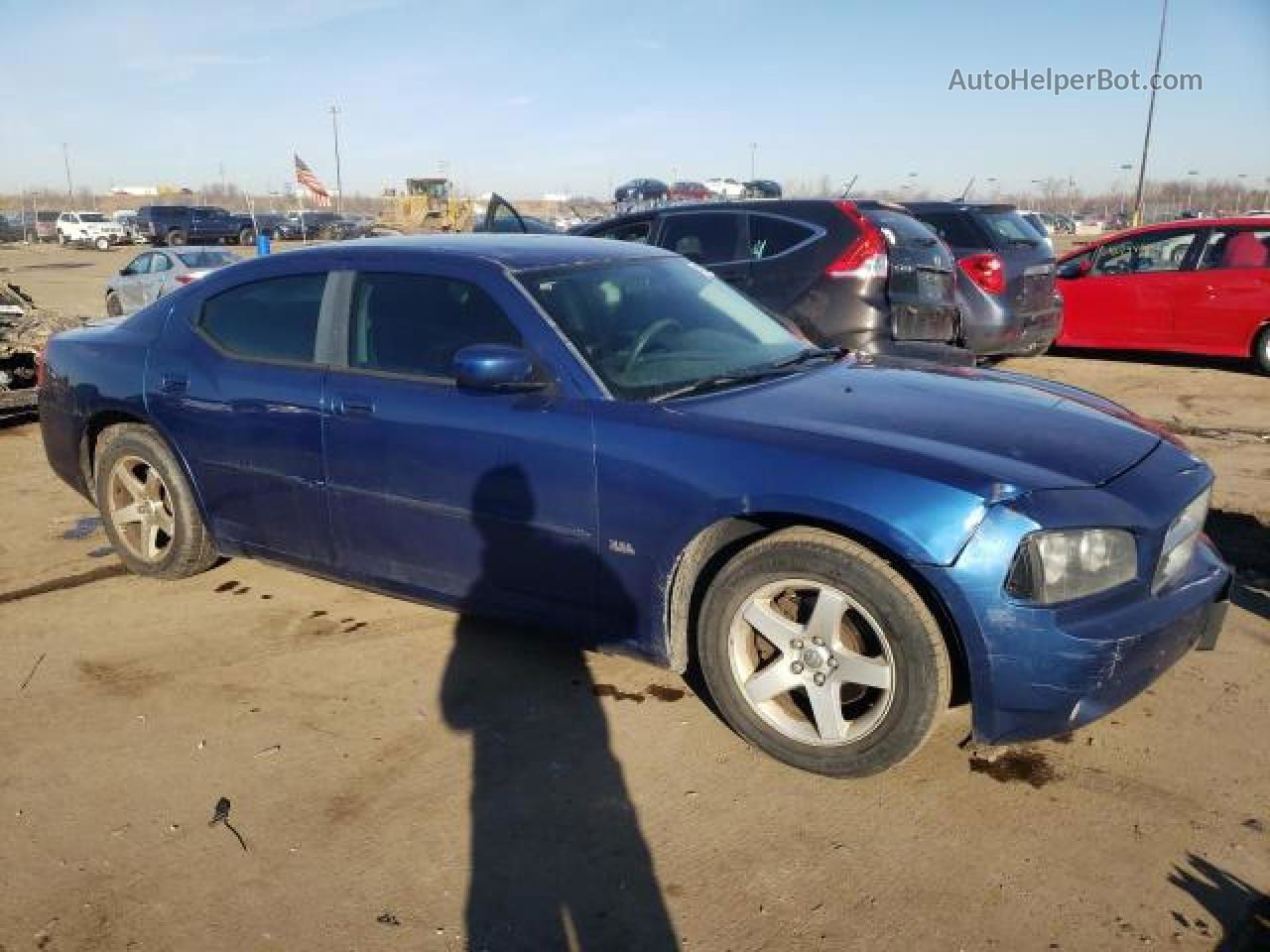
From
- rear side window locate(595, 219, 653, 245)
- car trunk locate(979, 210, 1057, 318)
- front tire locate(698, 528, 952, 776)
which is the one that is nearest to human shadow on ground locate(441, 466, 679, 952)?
front tire locate(698, 528, 952, 776)

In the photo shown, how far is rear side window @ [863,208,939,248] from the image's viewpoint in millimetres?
7219

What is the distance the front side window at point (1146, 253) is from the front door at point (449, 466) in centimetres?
879

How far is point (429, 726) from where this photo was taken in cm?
330

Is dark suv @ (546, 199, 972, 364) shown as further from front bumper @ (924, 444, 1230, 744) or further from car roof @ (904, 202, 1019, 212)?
front bumper @ (924, 444, 1230, 744)

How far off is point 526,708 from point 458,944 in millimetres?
1112

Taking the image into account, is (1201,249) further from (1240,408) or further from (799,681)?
(799,681)

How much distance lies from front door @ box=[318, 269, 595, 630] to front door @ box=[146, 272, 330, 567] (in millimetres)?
165

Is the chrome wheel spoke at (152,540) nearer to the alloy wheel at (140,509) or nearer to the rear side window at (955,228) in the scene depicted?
the alloy wheel at (140,509)

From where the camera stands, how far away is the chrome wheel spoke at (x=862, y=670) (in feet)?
9.22

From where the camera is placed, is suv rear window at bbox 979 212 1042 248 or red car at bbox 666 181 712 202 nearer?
suv rear window at bbox 979 212 1042 248

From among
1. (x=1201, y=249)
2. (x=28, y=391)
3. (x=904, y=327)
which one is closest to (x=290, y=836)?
(x=904, y=327)

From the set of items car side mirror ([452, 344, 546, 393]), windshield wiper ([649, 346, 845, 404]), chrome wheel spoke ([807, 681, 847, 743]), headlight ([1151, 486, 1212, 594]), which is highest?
car side mirror ([452, 344, 546, 393])

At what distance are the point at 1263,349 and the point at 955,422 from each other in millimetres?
8133

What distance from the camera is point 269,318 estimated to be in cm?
408
